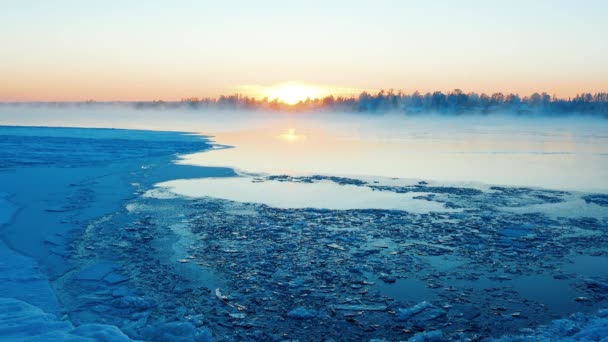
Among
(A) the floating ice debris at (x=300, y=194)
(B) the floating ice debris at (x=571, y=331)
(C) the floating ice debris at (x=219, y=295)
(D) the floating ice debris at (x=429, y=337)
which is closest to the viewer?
(B) the floating ice debris at (x=571, y=331)

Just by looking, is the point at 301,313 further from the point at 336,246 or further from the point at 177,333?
the point at 336,246

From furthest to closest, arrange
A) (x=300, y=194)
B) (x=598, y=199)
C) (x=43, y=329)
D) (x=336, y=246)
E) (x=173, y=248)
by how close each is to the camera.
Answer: (x=300, y=194), (x=598, y=199), (x=336, y=246), (x=173, y=248), (x=43, y=329)

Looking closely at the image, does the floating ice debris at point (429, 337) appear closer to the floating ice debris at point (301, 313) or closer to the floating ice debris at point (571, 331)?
the floating ice debris at point (571, 331)

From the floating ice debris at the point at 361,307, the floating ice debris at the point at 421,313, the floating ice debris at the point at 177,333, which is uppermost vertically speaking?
the floating ice debris at the point at 421,313

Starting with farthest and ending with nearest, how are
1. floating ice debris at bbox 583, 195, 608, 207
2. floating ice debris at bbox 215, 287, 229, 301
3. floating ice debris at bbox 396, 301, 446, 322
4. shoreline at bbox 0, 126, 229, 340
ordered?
floating ice debris at bbox 583, 195, 608, 207, shoreline at bbox 0, 126, 229, 340, floating ice debris at bbox 215, 287, 229, 301, floating ice debris at bbox 396, 301, 446, 322

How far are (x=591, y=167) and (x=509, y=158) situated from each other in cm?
421

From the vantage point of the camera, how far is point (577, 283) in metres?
6.57

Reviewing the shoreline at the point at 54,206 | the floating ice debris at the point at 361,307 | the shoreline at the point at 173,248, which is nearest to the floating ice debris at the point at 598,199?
the shoreline at the point at 173,248

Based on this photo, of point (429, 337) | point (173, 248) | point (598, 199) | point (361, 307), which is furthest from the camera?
point (598, 199)

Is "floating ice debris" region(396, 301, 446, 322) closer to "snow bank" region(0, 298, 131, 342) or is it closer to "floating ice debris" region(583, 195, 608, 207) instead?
"snow bank" region(0, 298, 131, 342)

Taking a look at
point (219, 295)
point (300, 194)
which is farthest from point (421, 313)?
point (300, 194)

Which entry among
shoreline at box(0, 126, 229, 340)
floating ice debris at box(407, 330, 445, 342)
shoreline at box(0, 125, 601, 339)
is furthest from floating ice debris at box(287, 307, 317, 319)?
shoreline at box(0, 126, 229, 340)

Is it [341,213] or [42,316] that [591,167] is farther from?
[42,316]

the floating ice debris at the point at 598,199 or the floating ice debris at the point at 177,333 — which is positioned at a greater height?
the floating ice debris at the point at 598,199
